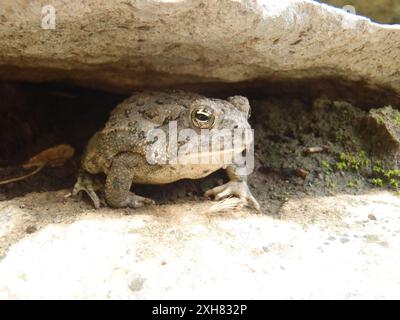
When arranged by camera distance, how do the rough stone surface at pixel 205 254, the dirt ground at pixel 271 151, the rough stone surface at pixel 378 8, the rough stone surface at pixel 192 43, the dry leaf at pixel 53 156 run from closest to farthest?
the rough stone surface at pixel 205 254
the rough stone surface at pixel 192 43
the dirt ground at pixel 271 151
the dry leaf at pixel 53 156
the rough stone surface at pixel 378 8

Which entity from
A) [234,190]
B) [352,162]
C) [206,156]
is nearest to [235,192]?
[234,190]

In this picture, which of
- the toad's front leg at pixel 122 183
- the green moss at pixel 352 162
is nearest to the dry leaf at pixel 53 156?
the toad's front leg at pixel 122 183

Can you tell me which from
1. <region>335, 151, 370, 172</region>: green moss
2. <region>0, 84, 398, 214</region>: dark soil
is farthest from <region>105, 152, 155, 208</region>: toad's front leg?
<region>335, 151, 370, 172</region>: green moss

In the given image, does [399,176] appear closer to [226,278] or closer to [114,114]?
[226,278]

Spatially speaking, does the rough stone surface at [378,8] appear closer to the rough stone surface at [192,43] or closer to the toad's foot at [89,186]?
the rough stone surface at [192,43]

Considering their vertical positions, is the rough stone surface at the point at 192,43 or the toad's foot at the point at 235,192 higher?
the rough stone surface at the point at 192,43
